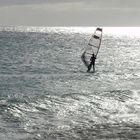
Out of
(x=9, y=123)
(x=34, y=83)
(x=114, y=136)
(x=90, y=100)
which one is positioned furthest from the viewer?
(x=34, y=83)

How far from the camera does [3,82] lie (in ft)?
146

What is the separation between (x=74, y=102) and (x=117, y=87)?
10.9m

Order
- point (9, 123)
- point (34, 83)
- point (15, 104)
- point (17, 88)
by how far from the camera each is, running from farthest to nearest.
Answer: point (34, 83) → point (17, 88) → point (15, 104) → point (9, 123)

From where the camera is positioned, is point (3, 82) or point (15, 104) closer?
point (15, 104)

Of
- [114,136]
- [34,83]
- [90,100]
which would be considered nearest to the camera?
[114,136]

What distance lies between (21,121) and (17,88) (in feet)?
48.8

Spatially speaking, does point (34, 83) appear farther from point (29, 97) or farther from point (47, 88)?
point (29, 97)

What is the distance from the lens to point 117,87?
41.6 m

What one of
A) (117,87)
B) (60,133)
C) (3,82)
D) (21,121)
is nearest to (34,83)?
(3,82)

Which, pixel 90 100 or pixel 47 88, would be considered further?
pixel 47 88

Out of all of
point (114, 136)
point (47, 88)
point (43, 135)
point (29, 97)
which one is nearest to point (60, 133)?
point (43, 135)

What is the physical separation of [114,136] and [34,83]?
2352 centimetres

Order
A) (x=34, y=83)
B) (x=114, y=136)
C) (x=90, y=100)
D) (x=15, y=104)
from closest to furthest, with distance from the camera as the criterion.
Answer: (x=114, y=136), (x=15, y=104), (x=90, y=100), (x=34, y=83)

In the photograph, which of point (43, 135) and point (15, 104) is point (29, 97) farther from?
point (43, 135)
